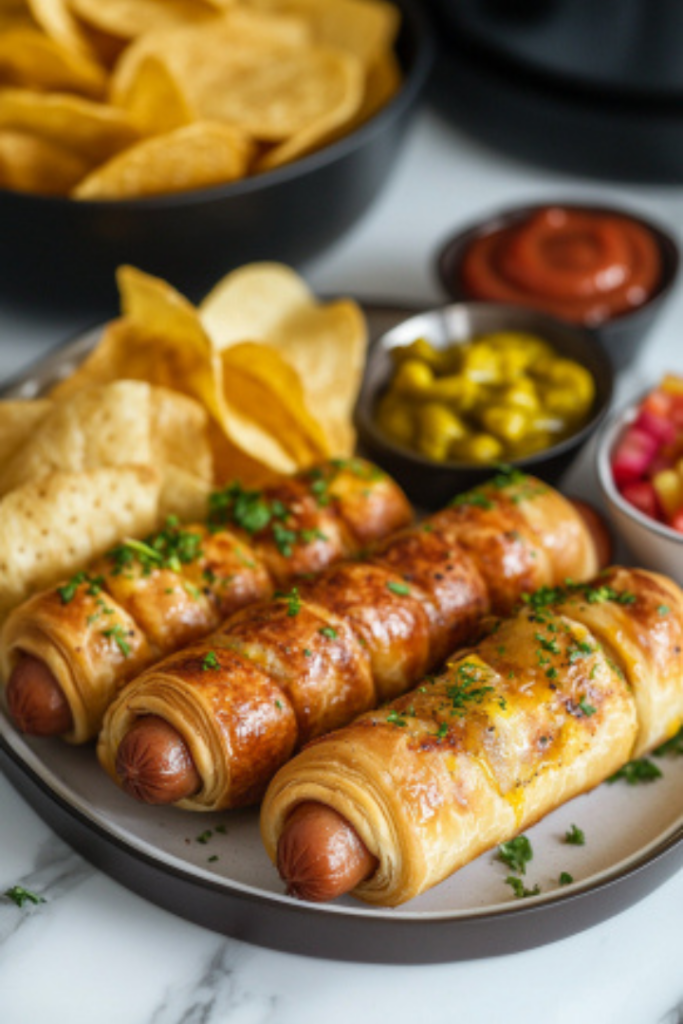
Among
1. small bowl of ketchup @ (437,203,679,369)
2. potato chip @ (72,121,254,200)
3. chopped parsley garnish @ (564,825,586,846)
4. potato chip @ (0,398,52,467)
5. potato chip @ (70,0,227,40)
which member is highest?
potato chip @ (70,0,227,40)

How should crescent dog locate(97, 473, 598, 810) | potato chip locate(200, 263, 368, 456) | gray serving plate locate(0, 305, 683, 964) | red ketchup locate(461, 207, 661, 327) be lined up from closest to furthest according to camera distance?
1. gray serving plate locate(0, 305, 683, 964)
2. crescent dog locate(97, 473, 598, 810)
3. potato chip locate(200, 263, 368, 456)
4. red ketchup locate(461, 207, 661, 327)

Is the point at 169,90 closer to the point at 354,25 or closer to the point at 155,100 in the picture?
the point at 155,100

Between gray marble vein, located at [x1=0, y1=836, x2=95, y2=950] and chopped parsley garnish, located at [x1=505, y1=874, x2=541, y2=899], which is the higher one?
gray marble vein, located at [x1=0, y1=836, x2=95, y2=950]

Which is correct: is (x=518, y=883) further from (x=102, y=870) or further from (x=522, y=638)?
(x=102, y=870)

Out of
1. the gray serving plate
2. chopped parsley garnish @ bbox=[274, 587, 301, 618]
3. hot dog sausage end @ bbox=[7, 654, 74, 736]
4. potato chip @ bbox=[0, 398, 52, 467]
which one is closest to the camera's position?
the gray serving plate

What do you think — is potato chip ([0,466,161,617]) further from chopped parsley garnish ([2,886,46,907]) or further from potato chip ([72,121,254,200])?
potato chip ([72,121,254,200])

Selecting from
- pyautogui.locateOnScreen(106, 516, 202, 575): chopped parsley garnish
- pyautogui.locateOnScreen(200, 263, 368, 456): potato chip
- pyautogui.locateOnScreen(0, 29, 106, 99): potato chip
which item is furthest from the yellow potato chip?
pyautogui.locateOnScreen(106, 516, 202, 575): chopped parsley garnish
